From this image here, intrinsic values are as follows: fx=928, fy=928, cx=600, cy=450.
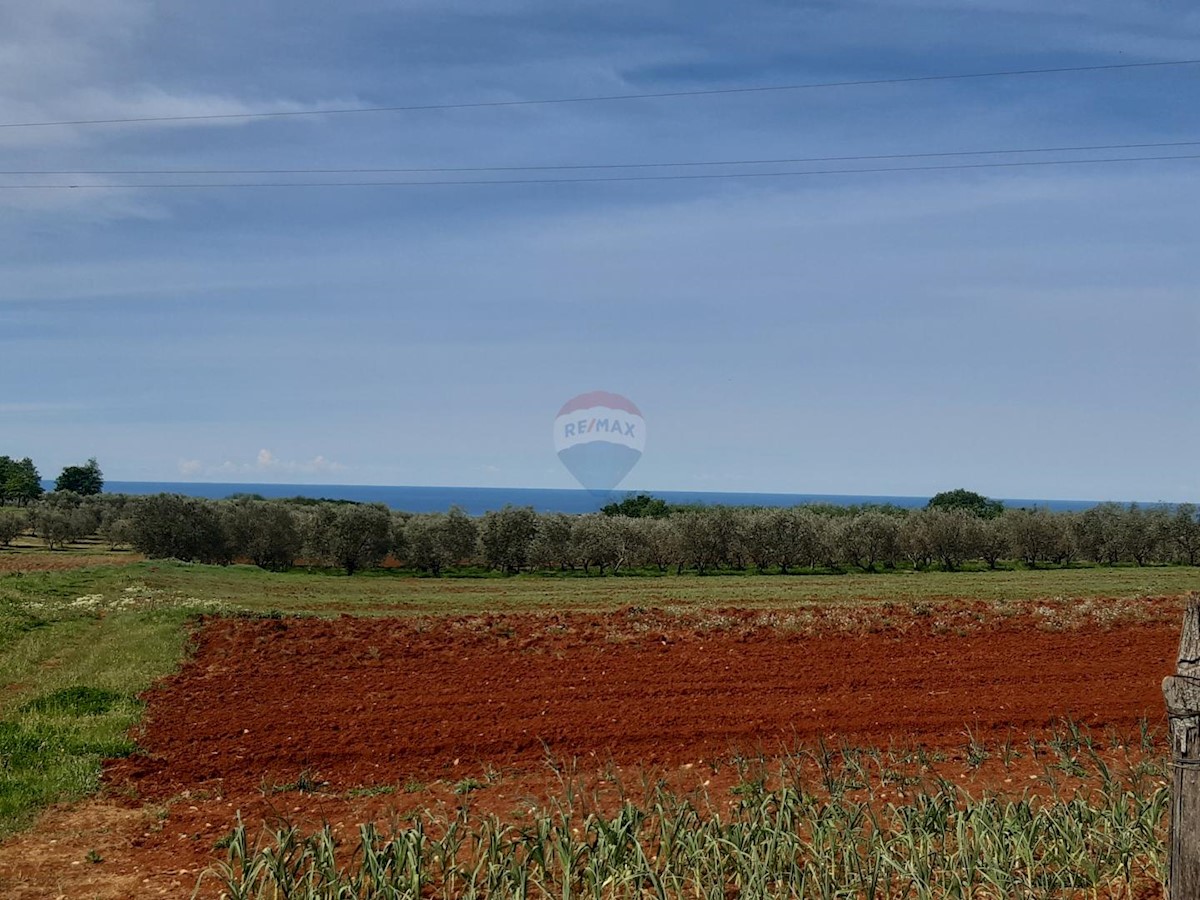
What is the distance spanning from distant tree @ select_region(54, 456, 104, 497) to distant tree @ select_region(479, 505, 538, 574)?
298 feet

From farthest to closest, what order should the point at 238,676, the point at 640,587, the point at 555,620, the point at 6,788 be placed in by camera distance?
the point at 640,587 < the point at 555,620 < the point at 238,676 < the point at 6,788

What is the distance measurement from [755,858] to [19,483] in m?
129

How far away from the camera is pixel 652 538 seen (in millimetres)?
64688

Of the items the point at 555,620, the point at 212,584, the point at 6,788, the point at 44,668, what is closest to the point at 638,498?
the point at 212,584

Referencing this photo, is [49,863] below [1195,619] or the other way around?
below

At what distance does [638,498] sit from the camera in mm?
100750

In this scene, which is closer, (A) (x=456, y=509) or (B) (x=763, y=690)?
(B) (x=763, y=690)

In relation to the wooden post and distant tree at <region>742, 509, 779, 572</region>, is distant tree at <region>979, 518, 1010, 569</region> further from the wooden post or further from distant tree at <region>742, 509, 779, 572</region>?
the wooden post

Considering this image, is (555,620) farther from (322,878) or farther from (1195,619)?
(1195,619)

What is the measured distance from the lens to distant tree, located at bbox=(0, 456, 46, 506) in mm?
112938

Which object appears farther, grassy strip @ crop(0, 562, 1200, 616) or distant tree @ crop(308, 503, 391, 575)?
distant tree @ crop(308, 503, 391, 575)

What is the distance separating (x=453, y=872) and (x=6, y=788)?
5662 mm

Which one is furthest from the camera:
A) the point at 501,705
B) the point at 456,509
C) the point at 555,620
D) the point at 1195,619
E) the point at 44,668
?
the point at 456,509

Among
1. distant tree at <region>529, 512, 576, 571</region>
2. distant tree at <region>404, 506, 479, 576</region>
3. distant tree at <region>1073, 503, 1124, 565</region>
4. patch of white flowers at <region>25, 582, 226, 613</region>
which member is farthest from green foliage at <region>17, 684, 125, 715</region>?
distant tree at <region>1073, 503, 1124, 565</region>
